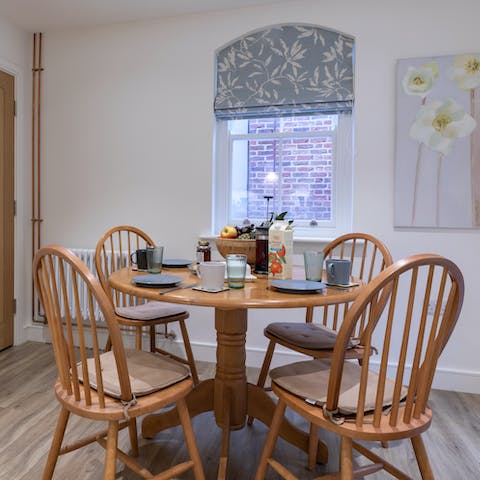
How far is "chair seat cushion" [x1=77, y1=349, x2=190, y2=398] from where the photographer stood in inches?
48.2

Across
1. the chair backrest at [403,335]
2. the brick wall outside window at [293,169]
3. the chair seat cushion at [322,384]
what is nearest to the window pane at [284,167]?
the brick wall outside window at [293,169]

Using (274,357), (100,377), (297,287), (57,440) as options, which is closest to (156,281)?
(100,377)

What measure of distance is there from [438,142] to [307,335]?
4.69ft

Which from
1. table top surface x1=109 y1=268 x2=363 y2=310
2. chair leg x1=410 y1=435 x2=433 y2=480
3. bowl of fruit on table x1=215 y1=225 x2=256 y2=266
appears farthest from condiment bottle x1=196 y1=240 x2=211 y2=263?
chair leg x1=410 y1=435 x2=433 y2=480

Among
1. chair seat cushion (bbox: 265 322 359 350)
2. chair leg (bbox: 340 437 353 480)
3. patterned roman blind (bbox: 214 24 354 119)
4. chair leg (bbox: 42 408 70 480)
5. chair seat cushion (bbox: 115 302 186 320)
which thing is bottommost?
chair leg (bbox: 42 408 70 480)

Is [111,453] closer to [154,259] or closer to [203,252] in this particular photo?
[154,259]

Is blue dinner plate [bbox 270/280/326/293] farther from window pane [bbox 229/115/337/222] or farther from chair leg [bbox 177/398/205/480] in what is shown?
window pane [bbox 229/115/337/222]

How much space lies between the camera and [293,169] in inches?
107

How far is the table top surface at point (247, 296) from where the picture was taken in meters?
1.20

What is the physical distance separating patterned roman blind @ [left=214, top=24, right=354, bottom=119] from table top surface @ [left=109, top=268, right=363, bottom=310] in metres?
1.49

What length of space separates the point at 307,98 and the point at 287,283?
1.57 metres

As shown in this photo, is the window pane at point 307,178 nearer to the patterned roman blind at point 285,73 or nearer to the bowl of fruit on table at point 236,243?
the patterned roman blind at point 285,73

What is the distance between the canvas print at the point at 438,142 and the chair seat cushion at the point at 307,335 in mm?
984

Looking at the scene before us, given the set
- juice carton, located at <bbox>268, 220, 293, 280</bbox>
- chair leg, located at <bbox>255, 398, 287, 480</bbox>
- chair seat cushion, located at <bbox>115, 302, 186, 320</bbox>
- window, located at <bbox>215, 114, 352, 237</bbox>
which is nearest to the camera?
chair leg, located at <bbox>255, 398, 287, 480</bbox>
